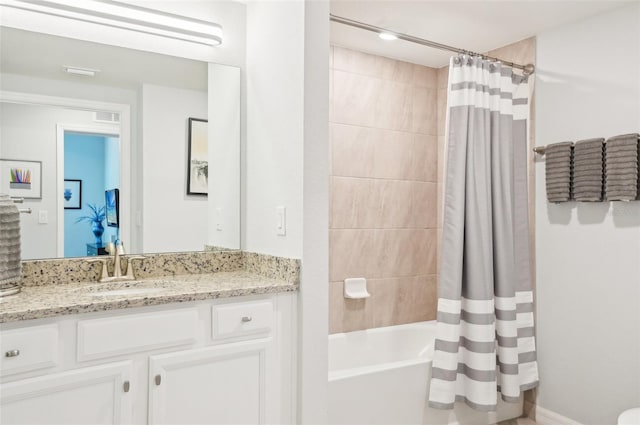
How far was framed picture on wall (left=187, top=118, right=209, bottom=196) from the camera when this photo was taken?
7.76ft

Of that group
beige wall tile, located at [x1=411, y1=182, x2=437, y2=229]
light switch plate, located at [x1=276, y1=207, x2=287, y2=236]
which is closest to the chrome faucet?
light switch plate, located at [x1=276, y1=207, x2=287, y2=236]

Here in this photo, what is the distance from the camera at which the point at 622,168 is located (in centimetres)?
238

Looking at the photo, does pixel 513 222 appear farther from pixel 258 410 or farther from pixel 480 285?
pixel 258 410

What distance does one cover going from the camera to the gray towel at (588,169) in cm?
249

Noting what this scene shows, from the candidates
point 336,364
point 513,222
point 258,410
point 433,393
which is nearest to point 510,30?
point 513,222

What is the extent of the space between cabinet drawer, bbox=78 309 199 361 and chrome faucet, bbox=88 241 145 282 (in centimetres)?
47

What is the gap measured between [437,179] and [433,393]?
1677mm

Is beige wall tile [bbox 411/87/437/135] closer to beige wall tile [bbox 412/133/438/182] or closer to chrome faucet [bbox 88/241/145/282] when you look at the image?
beige wall tile [bbox 412/133/438/182]

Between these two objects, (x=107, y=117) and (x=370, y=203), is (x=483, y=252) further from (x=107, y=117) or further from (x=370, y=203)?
(x=107, y=117)

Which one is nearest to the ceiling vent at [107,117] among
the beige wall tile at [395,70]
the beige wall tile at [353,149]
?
the beige wall tile at [353,149]

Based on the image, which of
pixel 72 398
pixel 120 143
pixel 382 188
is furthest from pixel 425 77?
pixel 72 398

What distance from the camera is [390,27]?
2838 millimetres

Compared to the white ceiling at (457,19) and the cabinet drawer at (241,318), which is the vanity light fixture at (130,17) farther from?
the cabinet drawer at (241,318)

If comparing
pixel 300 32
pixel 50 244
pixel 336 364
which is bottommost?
pixel 336 364
